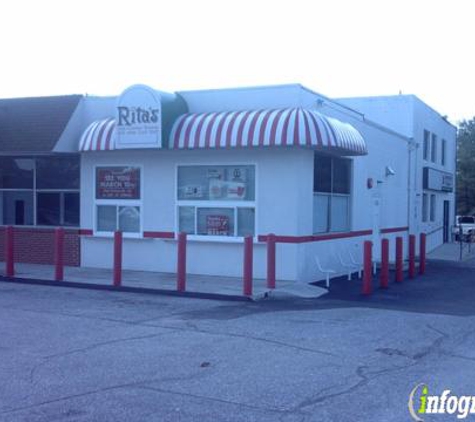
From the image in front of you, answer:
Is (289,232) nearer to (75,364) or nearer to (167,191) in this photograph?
(167,191)

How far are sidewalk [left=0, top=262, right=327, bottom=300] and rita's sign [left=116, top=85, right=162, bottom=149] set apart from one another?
3081 millimetres

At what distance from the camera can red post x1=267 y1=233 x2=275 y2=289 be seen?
49.8 ft

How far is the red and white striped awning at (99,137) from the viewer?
18078 mm

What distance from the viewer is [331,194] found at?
1928 centimetres

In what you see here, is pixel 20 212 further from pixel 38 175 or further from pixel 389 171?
pixel 389 171

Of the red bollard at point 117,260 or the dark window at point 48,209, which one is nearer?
the red bollard at point 117,260

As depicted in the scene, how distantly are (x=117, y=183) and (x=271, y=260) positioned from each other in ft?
18.1

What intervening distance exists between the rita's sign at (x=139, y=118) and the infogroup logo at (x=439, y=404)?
10.9m

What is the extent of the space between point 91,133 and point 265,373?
11315 millimetres

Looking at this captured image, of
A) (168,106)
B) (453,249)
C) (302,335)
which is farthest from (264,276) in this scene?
(453,249)

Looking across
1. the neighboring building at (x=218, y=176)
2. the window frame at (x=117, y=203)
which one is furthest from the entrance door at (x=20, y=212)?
the window frame at (x=117, y=203)

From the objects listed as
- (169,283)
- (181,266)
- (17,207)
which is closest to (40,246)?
(17,207)

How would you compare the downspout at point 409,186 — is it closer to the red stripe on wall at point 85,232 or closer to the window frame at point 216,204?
the window frame at point 216,204

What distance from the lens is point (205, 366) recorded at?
880cm
